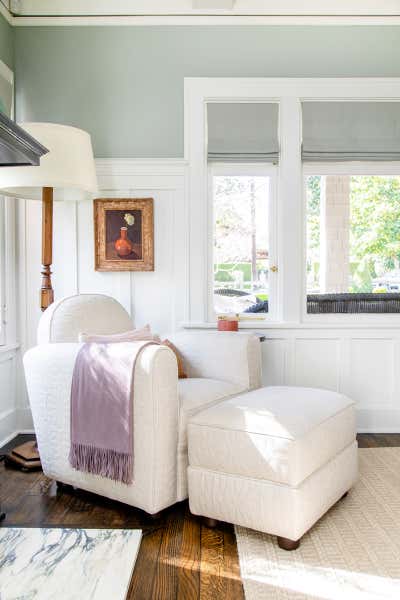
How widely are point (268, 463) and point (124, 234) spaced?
195 cm

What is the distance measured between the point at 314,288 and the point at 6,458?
2.17 meters

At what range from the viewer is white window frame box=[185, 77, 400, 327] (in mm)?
3344

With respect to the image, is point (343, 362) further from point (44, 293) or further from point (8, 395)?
point (8, 395)

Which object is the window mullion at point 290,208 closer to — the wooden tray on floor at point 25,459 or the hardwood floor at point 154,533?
the hardwood floor at point 154,533

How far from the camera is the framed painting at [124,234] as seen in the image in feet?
11.0

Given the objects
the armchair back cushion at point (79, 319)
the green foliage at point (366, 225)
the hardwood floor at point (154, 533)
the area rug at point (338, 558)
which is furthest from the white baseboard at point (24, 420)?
the green foliage at point (366, 225)

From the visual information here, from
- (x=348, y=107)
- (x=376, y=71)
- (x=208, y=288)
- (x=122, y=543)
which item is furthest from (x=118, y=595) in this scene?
(x=376, y=71)

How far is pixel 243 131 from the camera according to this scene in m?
3.39

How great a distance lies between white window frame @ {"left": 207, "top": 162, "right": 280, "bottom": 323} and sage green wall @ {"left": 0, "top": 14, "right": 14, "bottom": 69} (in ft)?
4.72

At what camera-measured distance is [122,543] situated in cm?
115

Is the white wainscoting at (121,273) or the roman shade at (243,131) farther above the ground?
the roman shade at (243,131)

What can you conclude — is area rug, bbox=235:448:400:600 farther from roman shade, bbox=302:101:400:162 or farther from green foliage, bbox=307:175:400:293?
roman shade, bbox=302:101:400:162

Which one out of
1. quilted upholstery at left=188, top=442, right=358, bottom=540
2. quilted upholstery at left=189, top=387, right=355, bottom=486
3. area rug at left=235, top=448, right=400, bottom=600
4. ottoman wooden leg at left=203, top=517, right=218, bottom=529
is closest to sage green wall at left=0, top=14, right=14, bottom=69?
quilted upholstery at left=189, top=387, right=355, bottom=486

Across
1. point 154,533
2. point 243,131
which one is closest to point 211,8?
point 243,131
